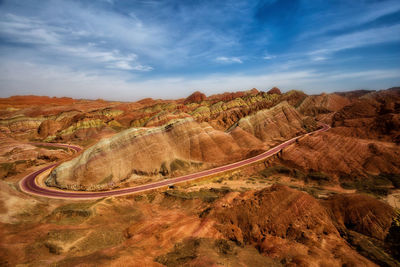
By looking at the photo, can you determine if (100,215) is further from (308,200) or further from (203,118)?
(203,118)

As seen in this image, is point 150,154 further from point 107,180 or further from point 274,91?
point 274,91

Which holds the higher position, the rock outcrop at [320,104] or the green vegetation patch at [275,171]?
the rock outcrop at [320,104]

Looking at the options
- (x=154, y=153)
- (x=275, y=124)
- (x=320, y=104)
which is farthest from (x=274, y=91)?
(x=154, y=153)

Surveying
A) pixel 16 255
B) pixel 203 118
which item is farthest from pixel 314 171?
pixel 203 118

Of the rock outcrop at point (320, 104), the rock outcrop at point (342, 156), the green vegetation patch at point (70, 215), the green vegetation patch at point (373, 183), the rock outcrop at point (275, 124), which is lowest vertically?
the green vegetation patch at point (373, 183)

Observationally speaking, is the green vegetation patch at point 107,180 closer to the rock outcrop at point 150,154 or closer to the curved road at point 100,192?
the rock outcrop at point 150,154

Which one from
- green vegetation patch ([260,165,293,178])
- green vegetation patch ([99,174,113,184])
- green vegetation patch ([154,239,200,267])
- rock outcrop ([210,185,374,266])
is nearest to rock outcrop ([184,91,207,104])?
green vegetation patch ([260,165,293,178])

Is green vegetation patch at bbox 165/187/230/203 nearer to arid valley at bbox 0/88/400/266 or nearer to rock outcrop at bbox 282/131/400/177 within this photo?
arid valley at bbox 0/88/400/266

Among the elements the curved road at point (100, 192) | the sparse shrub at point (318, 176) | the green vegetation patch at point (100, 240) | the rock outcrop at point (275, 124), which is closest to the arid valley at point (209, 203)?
the green vegetation patch at point (100, 240)
